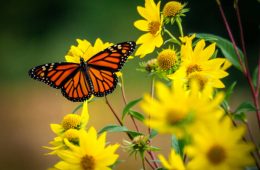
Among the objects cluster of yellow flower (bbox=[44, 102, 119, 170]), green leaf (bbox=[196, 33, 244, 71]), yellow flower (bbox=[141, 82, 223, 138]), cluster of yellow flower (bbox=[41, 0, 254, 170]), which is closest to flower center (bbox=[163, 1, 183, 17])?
cluster of yellow flower (bbox=[41, 0, 254, 170])

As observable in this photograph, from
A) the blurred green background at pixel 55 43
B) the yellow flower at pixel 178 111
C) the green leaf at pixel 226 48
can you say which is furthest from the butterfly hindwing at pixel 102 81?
the blurred green background at pixel 55 43

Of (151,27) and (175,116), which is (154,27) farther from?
(175,116)

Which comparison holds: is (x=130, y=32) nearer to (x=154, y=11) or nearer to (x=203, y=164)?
(x=154, y=11)

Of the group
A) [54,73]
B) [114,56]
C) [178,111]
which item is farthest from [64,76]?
[178,111]

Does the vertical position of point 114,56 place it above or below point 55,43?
below

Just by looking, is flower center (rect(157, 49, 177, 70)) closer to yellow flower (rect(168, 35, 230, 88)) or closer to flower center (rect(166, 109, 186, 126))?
yellow flower (rect(168, 35, 230, 88))

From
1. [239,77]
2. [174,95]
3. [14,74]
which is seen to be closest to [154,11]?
[174,95]
